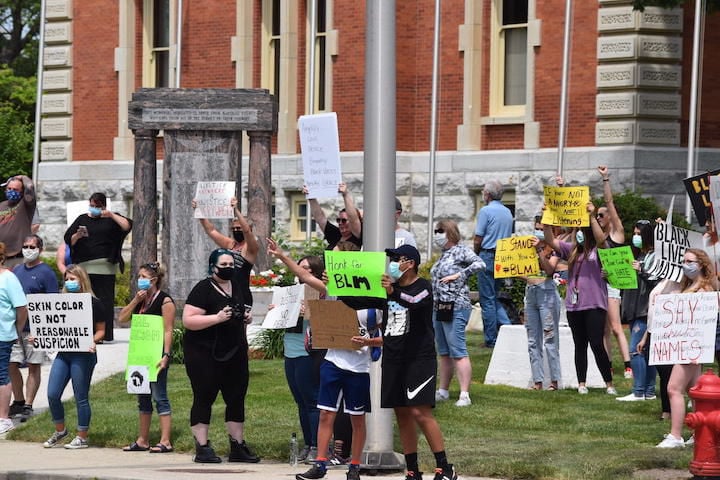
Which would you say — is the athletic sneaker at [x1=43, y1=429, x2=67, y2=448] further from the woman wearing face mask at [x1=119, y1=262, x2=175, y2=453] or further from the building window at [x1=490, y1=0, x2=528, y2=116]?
the building window at [x1=490, y1=0, x2=528, y2=116]

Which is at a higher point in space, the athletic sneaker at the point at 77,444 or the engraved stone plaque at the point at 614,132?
the engraved stone plaque at the point at 614,132

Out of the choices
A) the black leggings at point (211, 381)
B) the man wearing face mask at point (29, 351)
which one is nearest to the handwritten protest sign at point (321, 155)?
the black leggings at point (211, 381)

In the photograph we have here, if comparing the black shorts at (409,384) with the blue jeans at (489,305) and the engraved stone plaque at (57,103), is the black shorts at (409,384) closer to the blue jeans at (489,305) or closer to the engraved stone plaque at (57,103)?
the blue jeans at (489,305)

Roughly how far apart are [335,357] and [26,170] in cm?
3495

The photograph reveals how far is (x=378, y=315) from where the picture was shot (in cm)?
1280

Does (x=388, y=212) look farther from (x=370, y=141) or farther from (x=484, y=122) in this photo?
(x=484, y=122)

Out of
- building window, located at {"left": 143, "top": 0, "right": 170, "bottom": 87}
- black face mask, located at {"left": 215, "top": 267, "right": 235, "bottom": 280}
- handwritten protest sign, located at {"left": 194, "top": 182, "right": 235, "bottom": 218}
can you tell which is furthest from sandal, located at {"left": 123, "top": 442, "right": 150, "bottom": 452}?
building window, located at {"left": 143, "top": 0, "right": 170, "bottom": 87}

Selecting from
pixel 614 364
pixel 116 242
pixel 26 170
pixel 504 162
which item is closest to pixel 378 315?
pixel 614 364

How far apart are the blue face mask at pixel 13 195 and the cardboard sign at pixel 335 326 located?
25.2 ft

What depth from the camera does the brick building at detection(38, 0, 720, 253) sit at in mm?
26625

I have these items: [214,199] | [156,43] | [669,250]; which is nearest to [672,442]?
[669,250]

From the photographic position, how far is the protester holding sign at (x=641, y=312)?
16000 millimetres

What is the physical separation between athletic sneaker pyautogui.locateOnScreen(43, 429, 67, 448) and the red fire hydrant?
5.95m

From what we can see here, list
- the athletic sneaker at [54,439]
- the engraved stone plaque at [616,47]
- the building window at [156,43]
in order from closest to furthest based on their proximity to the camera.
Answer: the athletic sneaker at [54,439], the engraved stone plaque at [616,47], the building window at [156,43]
